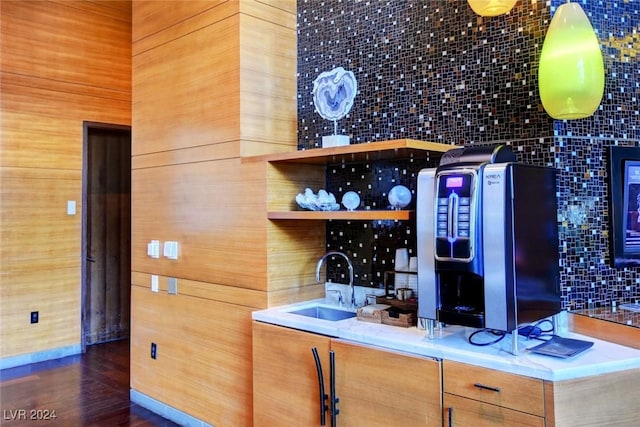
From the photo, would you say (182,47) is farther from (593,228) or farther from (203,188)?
(593,228)

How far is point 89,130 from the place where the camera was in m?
5.27

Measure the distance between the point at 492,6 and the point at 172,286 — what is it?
255cm

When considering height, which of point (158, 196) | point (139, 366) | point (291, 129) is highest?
point (291, 129)

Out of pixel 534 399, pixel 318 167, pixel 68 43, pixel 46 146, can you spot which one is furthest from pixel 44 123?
pixel 534 399

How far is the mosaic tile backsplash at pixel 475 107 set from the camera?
2195mm

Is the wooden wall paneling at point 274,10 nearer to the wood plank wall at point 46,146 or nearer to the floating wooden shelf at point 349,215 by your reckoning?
the floating wooden shelf at point 349,215

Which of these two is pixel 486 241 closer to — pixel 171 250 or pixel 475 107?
pixel 475 107

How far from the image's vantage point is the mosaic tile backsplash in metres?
2.20

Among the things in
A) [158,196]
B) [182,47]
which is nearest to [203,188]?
[158,196]

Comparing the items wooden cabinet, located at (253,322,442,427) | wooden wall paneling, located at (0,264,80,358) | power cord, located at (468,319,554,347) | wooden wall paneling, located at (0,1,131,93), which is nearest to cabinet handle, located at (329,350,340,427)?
wooden cabinet, located at (253,322,442,427)

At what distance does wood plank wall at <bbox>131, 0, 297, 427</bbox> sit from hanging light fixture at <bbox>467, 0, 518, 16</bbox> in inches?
52.4

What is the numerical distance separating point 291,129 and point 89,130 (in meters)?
3.10

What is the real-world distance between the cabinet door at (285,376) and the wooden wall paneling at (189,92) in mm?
1116
